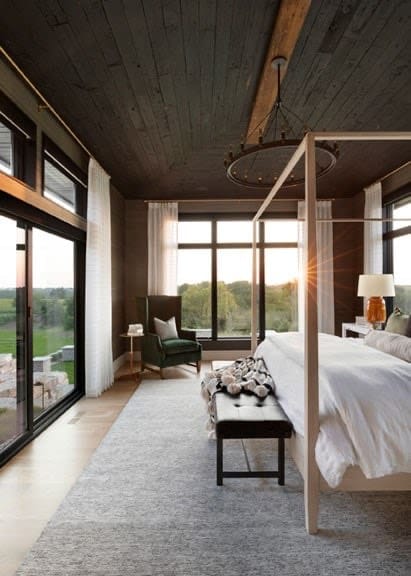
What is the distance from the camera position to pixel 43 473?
7.90 feet

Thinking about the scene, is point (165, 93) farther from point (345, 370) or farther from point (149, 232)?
point (149, 232)

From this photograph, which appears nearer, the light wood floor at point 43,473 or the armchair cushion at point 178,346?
the light wood floor at point 43,473

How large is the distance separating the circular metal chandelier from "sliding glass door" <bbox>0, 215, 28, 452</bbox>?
1.80m

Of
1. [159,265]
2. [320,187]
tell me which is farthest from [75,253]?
[320,187]

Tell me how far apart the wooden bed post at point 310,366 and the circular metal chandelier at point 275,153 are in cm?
58

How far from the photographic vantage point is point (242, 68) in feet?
8.96

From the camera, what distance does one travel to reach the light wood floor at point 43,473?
1801 mm

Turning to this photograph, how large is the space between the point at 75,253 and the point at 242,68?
8.69ft

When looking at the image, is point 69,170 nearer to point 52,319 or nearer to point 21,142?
point 21,142

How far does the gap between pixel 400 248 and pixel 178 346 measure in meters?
3.37

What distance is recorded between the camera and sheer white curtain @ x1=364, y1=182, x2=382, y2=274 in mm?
5055

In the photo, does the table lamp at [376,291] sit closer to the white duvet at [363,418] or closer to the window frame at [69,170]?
the white duvet at [363,418]

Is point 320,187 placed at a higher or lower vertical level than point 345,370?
higher

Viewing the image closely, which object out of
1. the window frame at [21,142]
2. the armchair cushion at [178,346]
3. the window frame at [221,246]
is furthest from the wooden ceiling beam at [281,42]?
the armchair cushion at [178,346]
